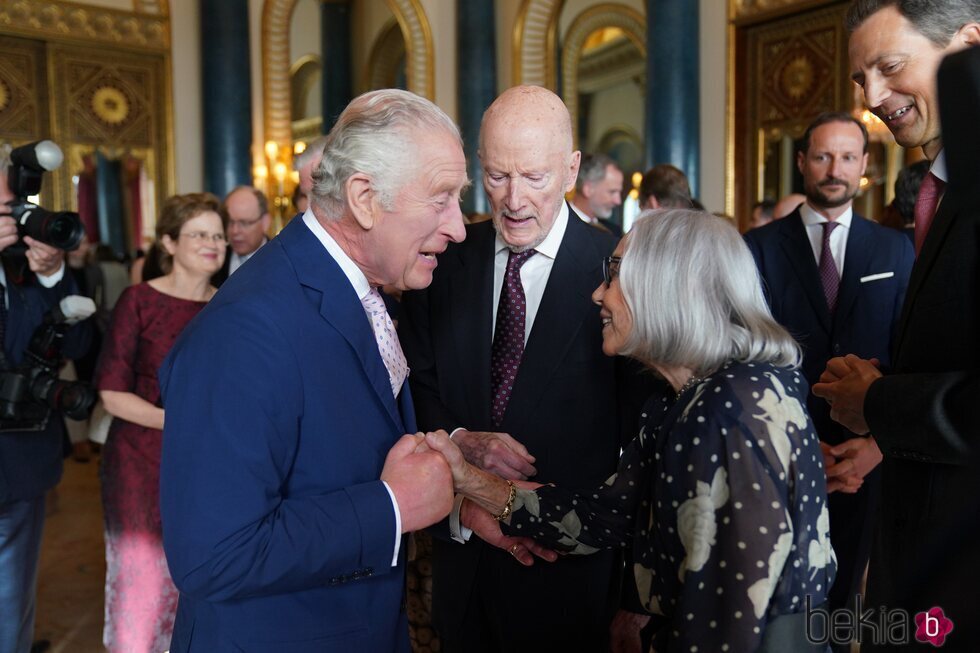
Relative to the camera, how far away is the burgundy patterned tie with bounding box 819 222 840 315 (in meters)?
3.19

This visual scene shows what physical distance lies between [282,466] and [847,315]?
7.70 ft

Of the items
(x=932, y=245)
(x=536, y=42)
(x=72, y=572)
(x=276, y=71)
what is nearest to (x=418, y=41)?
(x=536, y=42)

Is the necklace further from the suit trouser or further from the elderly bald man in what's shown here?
the suit trouser

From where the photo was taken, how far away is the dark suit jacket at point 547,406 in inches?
82.8

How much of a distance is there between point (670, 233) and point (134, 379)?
2440 mm

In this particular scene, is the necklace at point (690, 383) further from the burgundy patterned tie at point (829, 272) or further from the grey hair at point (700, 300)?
the burgundy patterned tie at point (829, 272)

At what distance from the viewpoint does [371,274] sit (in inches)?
64.5

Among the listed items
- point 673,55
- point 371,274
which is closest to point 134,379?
point 371,274

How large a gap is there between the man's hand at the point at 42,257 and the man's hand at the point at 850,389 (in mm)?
2517

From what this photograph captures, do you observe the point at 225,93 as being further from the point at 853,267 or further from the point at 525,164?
the point at 525,164

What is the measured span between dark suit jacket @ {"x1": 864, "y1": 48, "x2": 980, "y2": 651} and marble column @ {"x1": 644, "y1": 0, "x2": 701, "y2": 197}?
7803 millimetres

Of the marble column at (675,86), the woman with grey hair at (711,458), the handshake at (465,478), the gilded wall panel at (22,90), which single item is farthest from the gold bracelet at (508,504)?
the gilded wall panel at (22,90)

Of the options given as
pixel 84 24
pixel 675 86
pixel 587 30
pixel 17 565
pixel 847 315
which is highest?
pixel 587 30

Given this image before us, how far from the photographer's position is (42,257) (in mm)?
3031
